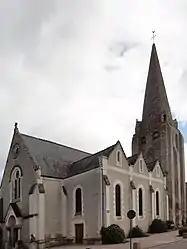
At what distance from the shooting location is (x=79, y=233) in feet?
132

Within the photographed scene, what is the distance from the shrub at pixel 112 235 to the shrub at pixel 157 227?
9.41 m

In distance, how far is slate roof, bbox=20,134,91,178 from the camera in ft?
141

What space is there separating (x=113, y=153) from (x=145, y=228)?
10.3m

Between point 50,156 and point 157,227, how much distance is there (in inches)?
585

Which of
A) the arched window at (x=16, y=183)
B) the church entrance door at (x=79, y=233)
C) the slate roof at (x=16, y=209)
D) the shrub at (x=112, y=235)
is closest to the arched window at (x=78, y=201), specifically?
the church entrance door at (x=79, y=233)

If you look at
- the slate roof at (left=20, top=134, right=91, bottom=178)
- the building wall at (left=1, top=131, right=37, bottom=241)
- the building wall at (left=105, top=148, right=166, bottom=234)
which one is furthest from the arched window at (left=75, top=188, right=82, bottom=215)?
the building wall at (left=1, top=131, right=37, bottom=241)

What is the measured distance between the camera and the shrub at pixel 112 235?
36.0 metres

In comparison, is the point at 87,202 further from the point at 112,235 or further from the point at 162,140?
the point at 162,140

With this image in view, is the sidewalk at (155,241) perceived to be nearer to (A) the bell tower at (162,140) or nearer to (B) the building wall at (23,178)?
(B) the building wall at (23,178)

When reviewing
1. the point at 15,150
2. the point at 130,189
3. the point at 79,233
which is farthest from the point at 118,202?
the point at 15,150

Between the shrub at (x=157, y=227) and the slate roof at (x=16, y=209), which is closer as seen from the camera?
the slate roof at (x=16, y=209)

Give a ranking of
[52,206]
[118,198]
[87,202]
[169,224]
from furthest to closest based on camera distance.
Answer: [169,224], [52,206], [118,198], [87,202]

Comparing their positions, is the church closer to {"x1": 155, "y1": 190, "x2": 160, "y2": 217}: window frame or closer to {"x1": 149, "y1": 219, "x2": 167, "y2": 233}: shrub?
{"x1": 155, "y1": 190, "x2": 160, "y2": 217}: window frame

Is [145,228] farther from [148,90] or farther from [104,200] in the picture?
[148,90]
